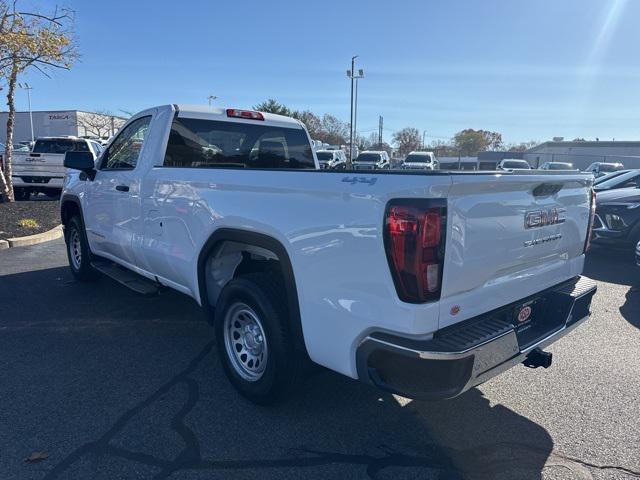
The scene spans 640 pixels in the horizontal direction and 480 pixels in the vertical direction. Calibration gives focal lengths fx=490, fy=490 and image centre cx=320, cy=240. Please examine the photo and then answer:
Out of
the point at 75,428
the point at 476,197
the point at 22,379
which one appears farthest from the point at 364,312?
the point at 22,379

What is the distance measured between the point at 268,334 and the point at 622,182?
9.61 meters

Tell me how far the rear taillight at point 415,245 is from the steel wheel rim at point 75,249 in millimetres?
5269

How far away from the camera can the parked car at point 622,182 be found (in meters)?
9.94

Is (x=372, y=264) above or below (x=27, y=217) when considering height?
above

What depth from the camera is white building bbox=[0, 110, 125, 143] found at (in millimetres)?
54672

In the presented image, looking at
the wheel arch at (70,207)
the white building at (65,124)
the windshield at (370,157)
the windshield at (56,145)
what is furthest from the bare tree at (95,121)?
the wheel arch at (70,207)

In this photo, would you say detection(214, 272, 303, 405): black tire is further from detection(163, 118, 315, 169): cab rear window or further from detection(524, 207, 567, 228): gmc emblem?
detection(163, 118, 315, 169): cab rear window

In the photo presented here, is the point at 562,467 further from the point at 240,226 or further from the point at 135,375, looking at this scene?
the point at 135,375

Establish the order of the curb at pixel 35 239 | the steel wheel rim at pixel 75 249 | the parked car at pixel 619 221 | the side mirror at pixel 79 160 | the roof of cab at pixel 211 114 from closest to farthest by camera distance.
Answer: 1. the roof of cab at pixel 211 114
2. the side mirror at pixel 79 160
3. the steel wheel rim at pixel 75 249
4. the parked car at pixel 619 221
5. the curb at pixel 35 239

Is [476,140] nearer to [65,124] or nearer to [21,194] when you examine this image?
[65,124]

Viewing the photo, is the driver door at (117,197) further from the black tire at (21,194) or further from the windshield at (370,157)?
the windshield at (370,157)

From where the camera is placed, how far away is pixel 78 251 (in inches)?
257

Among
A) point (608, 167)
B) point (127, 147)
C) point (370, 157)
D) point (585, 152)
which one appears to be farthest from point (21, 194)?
point (585, 152)

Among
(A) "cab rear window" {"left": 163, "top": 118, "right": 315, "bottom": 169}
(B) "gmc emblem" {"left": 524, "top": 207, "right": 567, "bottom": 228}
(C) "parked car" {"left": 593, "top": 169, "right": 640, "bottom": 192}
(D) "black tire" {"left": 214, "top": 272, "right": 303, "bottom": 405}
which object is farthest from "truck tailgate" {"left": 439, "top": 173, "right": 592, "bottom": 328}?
(C) "parked car" {"left": 593, "top": 169, "right": 640, "bottom": 192}
